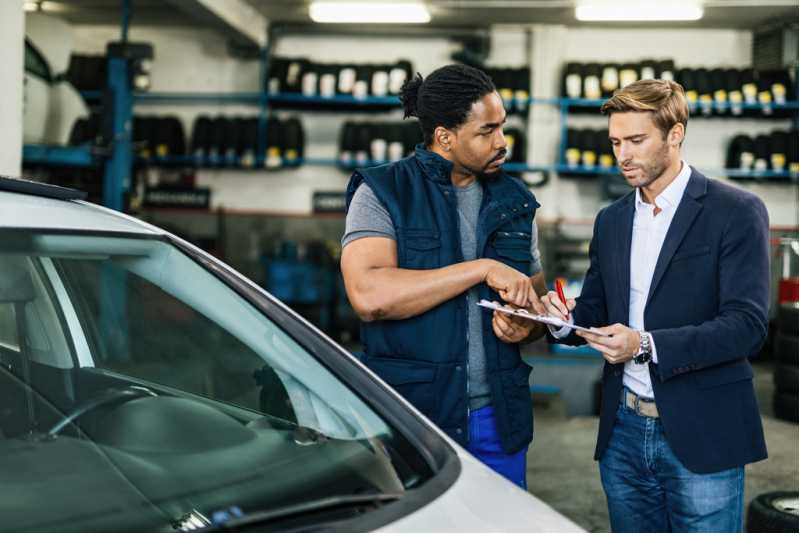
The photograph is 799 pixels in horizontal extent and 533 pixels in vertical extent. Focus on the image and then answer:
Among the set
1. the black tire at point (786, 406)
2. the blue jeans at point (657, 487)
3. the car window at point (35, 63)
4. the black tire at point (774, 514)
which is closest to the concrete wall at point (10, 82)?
the car window at point (35, 63)

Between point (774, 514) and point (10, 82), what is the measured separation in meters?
4.59

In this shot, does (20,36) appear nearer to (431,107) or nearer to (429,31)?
(431,107)

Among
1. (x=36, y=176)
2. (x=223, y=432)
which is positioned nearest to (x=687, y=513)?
(x=223, y=432)

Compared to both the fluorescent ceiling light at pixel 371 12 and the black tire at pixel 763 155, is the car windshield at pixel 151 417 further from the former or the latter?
the black tire at pixel 763 155

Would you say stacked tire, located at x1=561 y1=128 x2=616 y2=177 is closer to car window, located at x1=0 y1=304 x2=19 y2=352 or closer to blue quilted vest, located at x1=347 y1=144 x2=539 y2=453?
blue quilted vest, located at x1=347 y1=144 x2=539 y2=453

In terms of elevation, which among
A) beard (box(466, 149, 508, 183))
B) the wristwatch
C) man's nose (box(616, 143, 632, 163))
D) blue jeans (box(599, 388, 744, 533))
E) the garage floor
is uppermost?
man's nose (box(616, 143, 632, 163))

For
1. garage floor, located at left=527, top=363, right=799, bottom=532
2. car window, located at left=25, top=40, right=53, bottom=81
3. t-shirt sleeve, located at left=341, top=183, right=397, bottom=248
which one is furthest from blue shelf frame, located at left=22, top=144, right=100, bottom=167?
t-shirt sleeve, located at left=341, top=183, right=397, bottom=248

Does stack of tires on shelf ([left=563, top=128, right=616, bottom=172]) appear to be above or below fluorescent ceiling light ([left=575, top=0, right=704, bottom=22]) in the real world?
below

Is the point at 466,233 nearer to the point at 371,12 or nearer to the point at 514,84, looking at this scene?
the point at 371,12

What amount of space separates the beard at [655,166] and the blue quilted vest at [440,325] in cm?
28

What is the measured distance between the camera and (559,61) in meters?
10.1

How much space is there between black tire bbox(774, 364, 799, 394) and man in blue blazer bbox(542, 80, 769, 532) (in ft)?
14.2

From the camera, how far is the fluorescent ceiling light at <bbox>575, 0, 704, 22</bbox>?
882 cm

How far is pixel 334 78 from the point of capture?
9836 mm
